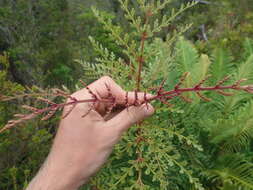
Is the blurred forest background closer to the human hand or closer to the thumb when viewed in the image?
the human hand

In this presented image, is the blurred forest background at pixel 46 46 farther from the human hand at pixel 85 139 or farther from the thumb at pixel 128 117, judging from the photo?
the thumb at pixel 128 117

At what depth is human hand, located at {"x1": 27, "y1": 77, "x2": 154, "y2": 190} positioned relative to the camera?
1159mm

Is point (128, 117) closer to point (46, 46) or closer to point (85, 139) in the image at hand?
point (85, 139)

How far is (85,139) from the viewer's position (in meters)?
1.16

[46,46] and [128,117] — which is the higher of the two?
[128,117]

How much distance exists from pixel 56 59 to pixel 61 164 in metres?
3.65

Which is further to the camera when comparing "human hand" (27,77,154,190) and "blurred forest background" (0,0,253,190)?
"blurred forest background" (0,0,253,190)

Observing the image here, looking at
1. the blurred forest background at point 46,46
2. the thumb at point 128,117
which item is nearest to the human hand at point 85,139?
the thumb at point 128,117

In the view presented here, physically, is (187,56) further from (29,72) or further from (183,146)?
(29,72)

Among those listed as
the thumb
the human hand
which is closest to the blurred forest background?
the human hand

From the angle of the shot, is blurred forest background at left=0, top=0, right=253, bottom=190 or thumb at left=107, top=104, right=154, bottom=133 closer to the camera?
thumb at left=107, top=104, right=154, bottom=133

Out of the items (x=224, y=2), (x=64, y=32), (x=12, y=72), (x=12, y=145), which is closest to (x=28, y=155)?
(x=12, y=145)

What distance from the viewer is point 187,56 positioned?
2.56 m

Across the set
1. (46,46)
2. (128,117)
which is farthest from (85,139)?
(46,46)
